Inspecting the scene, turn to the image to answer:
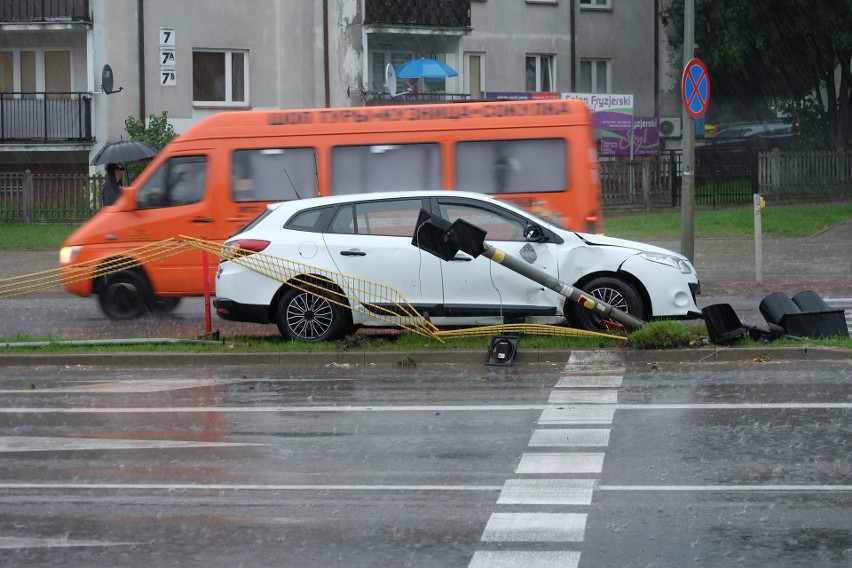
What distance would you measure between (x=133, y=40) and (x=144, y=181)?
67.3 feet

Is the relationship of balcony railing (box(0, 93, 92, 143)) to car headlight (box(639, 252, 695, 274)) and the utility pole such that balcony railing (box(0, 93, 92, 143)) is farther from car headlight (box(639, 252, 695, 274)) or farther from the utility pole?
car headlight (box(639, 252, 695, 274))

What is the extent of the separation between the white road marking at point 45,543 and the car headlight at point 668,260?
7.93 metres

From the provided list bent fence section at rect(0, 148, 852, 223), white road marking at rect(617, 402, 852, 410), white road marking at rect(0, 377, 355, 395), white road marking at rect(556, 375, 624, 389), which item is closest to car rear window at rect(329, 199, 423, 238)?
white road marking at rect(0, 377, 355, 395)

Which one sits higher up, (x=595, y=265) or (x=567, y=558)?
(x=595, y=265)

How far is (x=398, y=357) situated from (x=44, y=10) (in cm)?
2622

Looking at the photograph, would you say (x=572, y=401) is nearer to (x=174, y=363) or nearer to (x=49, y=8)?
(x=174, y=363)

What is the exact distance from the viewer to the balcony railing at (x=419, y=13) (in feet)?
123

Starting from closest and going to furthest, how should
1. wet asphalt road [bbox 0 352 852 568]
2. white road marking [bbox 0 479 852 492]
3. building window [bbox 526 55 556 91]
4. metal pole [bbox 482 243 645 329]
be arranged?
1. wet asphalt road [bbox 0 352 852 568]
2. white road marking [bbox 0 479 852 492]
3. metal pole [bbox 482 243 645 329]
4. building window [bbox 526 55 556 91]

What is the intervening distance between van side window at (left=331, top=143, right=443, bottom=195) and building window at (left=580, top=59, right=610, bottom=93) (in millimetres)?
27023

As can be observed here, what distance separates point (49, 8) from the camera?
118ft

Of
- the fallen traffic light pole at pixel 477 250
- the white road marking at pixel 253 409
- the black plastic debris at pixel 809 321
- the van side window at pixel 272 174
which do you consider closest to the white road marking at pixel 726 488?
the white road marking at pixel 253 409

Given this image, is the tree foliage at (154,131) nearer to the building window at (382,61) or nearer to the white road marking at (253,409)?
the building window at (382,61)

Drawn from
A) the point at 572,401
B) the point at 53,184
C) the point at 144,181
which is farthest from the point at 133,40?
the point at 572,401

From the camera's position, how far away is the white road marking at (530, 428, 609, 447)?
29.6 feet
